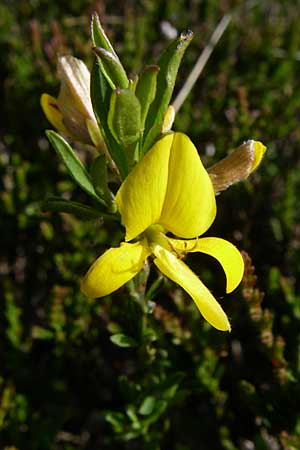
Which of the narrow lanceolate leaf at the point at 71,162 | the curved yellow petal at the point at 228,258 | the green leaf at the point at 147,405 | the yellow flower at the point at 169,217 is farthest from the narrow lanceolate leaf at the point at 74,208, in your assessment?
the green leaf at the point at 147,405

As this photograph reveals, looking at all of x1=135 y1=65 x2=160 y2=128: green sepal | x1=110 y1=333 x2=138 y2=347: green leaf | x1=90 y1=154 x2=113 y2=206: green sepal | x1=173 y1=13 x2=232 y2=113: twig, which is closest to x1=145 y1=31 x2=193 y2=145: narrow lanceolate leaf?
x1=135 y1=65 x2=160 y2=128: green sepal

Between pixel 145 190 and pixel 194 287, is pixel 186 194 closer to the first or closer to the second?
pixel 145 190

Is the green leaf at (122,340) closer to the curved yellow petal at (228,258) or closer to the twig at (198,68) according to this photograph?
the curved yellow petal at (228,258)

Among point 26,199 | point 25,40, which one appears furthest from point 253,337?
point 25,40

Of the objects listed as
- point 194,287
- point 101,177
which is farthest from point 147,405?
point 101,177

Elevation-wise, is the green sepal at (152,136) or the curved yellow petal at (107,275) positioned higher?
the green sepal at (152,136)

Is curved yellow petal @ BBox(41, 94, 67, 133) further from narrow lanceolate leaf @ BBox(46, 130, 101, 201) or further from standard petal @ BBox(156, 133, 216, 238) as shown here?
standard petal @ BBox(156, 133, 216, 238)

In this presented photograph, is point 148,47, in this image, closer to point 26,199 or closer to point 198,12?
point 198,12
